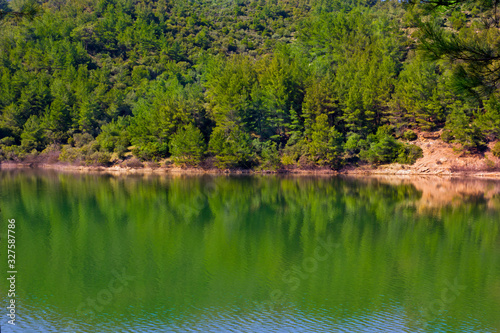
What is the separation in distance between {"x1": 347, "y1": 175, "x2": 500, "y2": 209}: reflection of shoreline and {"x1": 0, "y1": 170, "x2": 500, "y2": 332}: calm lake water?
1.53 ft

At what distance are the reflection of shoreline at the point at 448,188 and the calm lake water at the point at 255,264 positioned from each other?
0.47 meters

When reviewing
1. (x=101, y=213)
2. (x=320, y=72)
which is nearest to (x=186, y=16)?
(x=320, y=72)

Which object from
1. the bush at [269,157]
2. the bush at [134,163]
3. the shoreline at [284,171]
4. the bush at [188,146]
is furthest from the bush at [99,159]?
the bush at [269,157]

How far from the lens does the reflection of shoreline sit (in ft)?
119

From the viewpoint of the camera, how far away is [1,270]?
732 inches

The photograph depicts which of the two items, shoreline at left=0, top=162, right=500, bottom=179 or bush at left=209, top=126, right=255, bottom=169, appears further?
bush at left=209, top=126, right=255, bottom=169

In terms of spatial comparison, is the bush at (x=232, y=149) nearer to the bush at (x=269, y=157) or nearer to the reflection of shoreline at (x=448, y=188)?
the bush at (x=269, y=157)

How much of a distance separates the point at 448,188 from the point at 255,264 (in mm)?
31078

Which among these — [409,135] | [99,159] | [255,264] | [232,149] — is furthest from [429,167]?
[99,159]

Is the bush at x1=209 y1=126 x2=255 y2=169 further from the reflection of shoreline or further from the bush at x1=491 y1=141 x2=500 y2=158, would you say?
the bush at x1=491 y1=141 x2=500 y2=158

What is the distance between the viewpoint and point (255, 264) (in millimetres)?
19547

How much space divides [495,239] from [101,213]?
2444 centimetres

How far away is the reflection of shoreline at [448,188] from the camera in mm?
36125

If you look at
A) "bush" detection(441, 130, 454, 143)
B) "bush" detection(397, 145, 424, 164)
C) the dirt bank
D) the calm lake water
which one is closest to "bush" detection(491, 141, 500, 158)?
the dirt bank
